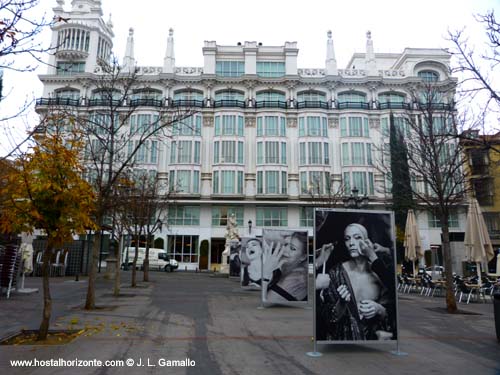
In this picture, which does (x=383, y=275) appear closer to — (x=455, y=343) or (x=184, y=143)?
(x=455, y=343)

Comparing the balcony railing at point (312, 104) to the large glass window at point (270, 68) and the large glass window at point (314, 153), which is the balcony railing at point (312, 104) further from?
the large glass window at point (270, 68)

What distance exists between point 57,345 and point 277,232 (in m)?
7.20

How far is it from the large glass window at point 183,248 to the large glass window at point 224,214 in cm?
342

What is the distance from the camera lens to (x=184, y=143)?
47.8 meters

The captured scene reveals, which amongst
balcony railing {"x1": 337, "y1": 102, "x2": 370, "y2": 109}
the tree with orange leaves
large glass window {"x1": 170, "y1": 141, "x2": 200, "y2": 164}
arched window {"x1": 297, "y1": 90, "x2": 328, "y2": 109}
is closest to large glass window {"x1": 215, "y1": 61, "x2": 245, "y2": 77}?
arched window {"x1": 297, "y1": 90, "x2": 328, "y2": 109}

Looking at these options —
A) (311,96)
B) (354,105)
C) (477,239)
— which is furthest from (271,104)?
(477,239)

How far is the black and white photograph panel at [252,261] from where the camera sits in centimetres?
1709

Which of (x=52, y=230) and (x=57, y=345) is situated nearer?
(x=57, y=345)

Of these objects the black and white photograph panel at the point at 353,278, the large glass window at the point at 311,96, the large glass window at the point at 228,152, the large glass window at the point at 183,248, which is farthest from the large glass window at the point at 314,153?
the black and white photograph panel at the point at 353,278

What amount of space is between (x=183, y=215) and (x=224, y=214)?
522 cm

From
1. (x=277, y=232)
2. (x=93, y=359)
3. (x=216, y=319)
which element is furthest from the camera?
(x=277, y=232)

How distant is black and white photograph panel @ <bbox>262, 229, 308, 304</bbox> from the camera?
11836 millimetres

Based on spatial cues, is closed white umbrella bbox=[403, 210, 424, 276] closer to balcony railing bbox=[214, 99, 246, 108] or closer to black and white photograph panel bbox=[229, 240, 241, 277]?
black and white photograph panel bbox=[229, 240, 241, 277]

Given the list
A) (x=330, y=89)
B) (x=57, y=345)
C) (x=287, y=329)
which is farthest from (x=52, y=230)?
(x=330, y=89)
